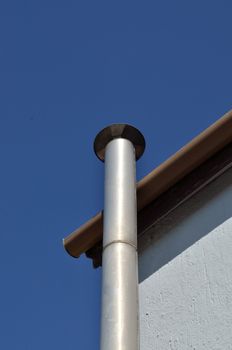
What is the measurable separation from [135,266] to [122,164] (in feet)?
2.40

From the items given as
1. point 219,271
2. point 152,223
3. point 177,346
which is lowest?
point 177,346

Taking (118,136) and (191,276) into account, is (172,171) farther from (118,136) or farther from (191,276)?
(191,276)

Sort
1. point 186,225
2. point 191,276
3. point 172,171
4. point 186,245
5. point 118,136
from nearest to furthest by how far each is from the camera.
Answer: point 191,276 → point 186,245 → point 186,225 → point 172,171 → point 118,136

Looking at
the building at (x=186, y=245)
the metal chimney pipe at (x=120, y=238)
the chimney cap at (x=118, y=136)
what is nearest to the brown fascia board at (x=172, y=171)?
the building at (x=186, y=245)

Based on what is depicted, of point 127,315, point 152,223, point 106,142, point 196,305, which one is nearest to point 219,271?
point 196,305

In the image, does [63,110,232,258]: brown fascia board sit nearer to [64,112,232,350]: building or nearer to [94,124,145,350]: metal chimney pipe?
[64,112,232,350]: building

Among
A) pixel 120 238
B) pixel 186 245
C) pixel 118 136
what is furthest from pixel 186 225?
pixel 118 136

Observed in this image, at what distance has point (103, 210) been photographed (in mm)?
4730

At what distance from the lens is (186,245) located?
436 centimetres

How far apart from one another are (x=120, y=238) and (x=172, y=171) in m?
0.56

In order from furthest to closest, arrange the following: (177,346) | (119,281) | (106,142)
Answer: (106,142) < (119,281) < (177,346)

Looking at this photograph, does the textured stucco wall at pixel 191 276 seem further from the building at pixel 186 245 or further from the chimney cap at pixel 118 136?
the chimney cap at pixel 118 136

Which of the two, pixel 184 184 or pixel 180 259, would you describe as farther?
pixel 184 184

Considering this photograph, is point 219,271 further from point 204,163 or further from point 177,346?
point 204,163
